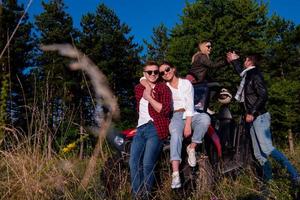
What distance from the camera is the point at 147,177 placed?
4.13m

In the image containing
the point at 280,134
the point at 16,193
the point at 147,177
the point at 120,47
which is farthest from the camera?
the point at 120,47

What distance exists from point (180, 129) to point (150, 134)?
0.94 ft

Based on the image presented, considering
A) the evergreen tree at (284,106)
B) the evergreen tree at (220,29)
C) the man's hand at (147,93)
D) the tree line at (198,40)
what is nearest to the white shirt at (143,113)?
the man's hand at (147,93)

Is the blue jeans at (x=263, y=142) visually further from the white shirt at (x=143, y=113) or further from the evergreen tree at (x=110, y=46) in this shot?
the evergreen tree at (x=110, y=46)

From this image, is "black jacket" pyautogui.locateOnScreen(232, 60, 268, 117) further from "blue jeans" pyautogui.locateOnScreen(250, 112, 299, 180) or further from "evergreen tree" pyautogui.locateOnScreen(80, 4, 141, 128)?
"evergreen tree" pyautogui.locateOnScreen(80, 4, 141, 128)

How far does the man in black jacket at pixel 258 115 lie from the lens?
5.05m

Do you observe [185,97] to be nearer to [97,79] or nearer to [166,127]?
[166,127]

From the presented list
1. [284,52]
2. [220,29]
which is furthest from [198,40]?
[284,52]

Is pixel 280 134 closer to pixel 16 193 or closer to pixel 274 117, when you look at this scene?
pixel 274 117

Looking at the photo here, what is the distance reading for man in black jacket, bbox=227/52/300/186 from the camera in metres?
5.05

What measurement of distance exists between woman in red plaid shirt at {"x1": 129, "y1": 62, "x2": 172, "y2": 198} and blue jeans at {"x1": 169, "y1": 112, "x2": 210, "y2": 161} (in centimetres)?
8

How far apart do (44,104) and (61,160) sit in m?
0.42

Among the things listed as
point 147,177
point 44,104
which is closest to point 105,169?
point 147,177

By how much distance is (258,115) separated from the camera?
17.3 feet
